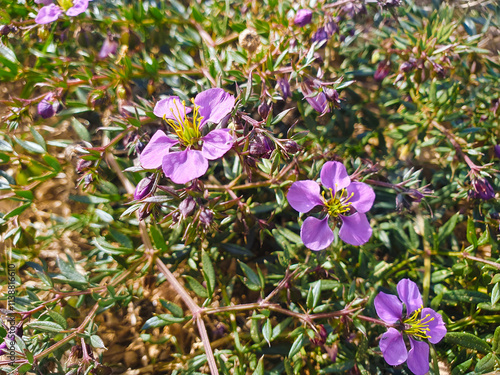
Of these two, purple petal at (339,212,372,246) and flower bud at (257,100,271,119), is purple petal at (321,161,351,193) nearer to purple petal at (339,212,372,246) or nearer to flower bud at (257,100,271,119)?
purple petal at (339,212,372,246)

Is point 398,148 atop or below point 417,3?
below

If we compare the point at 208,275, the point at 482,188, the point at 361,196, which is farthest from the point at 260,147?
the point at 482,188

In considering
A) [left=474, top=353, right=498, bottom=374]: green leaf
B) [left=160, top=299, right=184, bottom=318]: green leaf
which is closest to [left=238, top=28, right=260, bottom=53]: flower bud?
[left=160, top=299, right=184, bottom=318]: green leaf

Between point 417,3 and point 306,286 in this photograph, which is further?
point 417,3

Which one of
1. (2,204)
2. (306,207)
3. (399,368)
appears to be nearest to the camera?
(306,207)

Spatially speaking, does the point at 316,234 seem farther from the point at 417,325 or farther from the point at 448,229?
the point at 448,229

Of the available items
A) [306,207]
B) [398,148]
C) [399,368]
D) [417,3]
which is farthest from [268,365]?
[417,3]

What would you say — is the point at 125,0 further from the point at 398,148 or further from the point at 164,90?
the point at 398,148
